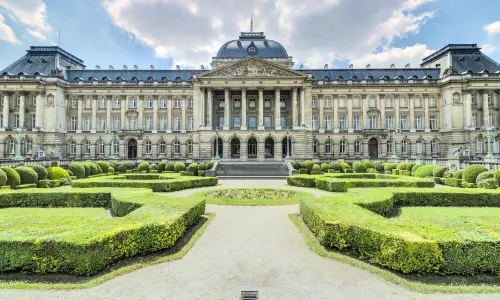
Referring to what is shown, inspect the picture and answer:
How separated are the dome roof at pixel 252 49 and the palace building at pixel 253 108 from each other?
0.24 meters

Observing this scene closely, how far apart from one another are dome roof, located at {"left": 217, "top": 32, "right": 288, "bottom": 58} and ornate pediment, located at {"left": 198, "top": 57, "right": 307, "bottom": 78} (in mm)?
4344

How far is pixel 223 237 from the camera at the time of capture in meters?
10.4

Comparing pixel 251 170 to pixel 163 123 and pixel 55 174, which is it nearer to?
pixel 55 174

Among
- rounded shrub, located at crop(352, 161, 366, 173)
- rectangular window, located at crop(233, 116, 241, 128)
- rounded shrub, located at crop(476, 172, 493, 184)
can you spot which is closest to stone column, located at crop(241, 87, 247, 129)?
rectangular window, located at crop(233, 116, 241, 128)

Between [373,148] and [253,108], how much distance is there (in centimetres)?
2549

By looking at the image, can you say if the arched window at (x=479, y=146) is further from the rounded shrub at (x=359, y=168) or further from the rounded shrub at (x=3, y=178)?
the rounded shrub at (x=3, y=178)

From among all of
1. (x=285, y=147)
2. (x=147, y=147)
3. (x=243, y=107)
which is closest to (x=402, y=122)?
(x=285, y=147)

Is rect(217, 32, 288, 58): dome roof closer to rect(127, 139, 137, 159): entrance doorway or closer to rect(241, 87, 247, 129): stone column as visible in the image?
rect(241, 87, 247, 129): stone column

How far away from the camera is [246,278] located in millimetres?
7129

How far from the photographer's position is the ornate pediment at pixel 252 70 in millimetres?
49250

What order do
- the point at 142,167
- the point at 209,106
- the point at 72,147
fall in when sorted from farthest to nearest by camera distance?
1. the point at 72,147
2. the point at 209,106
3. the point at 142,167

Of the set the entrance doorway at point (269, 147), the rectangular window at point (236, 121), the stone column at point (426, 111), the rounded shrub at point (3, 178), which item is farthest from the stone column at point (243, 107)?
the stone column at point (426, 111)

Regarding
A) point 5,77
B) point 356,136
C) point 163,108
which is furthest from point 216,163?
point 5,77

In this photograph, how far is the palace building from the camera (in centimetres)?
5031
